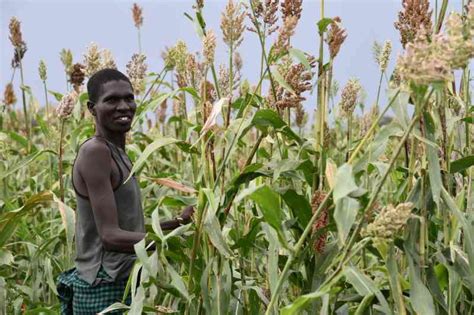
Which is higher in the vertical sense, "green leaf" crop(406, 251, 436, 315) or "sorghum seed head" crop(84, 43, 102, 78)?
"sorghum seed head" crop(84, 43, 102, 78)

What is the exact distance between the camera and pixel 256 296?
230 centimetres

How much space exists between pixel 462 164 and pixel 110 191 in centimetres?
87

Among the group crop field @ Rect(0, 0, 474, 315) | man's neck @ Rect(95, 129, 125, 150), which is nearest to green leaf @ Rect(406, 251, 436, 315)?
crop field @ Rect(0, 0, 474, 315)

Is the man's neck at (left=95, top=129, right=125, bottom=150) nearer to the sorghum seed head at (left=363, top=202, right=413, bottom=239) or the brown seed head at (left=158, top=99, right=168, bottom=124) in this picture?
the sorghum seed head at (left=363, top=202, right=413, bottom=239)

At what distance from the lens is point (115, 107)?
2.41 meters

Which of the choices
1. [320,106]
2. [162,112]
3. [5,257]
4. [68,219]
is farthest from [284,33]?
[162,112]

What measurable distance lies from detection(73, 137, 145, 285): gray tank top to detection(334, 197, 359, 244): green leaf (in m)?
0.98

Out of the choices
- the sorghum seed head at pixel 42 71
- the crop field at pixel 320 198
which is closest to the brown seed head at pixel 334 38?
the crop field at pixel 320 198

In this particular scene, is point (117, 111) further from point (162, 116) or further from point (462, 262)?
point (162, 116)

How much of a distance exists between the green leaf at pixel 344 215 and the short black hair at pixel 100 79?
111 centimetres

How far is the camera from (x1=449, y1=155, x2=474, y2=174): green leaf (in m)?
1.98

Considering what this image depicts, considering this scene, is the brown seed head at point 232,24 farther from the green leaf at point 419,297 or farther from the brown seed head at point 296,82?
the green leaf at point 419,297

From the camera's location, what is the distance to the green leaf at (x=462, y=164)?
1.98 metres

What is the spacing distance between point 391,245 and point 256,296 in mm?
709
